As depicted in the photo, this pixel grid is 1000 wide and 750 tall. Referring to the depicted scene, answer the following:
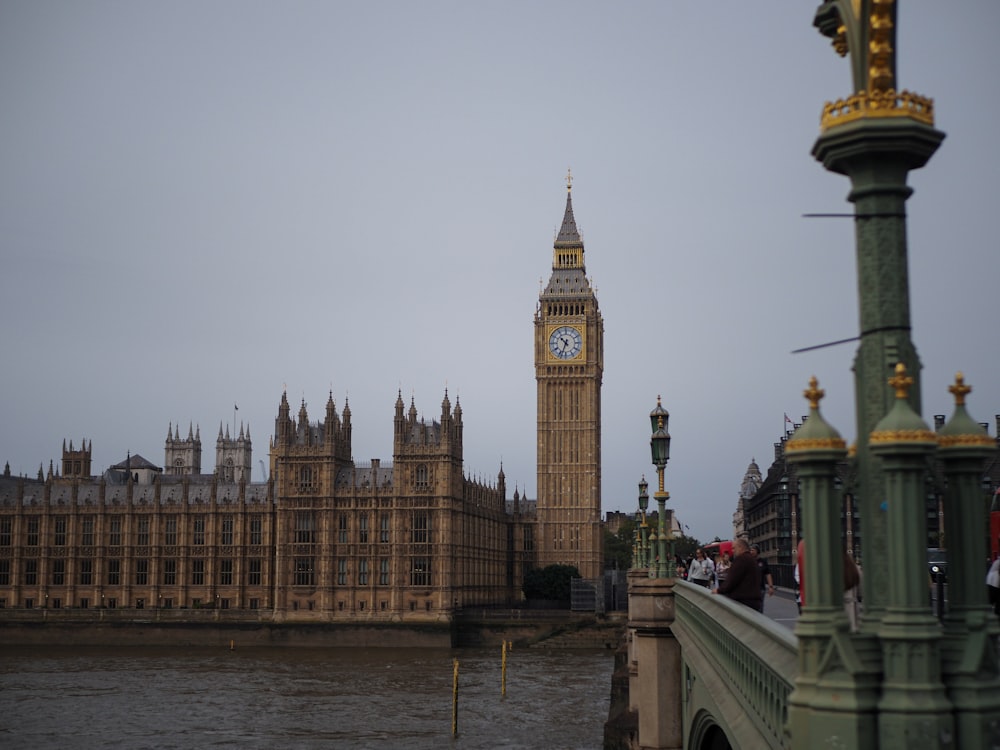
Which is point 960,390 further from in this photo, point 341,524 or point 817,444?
point 341,524

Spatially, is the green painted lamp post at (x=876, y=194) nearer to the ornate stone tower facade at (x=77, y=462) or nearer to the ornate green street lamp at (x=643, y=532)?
the ornate green street lamp at (x=643, y=532)

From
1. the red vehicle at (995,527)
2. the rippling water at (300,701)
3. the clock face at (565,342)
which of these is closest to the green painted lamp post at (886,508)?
the red vehicle at (995,527)

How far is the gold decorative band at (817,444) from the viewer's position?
23.4 feet

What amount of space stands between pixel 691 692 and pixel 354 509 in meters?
84.5

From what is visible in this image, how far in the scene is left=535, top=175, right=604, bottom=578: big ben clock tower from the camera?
12081 centimetres

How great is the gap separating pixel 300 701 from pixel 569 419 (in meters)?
68.4

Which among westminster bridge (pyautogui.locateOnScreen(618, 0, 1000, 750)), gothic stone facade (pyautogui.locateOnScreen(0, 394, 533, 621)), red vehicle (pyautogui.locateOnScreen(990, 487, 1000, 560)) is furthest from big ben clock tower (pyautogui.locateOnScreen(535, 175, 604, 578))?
westminster bridge (pyautogui.locateOnScreen(618, 0, 1000, 750))

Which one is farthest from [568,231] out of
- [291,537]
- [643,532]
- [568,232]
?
[643,532]

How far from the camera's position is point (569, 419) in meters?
125

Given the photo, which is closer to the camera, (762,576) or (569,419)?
(762,576)

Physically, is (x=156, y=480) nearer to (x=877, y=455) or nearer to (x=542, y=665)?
(x=542, y=665)

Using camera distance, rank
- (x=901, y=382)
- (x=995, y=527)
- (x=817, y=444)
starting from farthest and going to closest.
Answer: (x=995, y=527) < (x=817, y=444) < (x=901, y=382)

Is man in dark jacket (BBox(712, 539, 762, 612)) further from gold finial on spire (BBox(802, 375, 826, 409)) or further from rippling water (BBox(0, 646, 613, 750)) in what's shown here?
rippling water (BBox(0, 646, 613, 750))

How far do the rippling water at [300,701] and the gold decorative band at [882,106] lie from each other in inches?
1557
